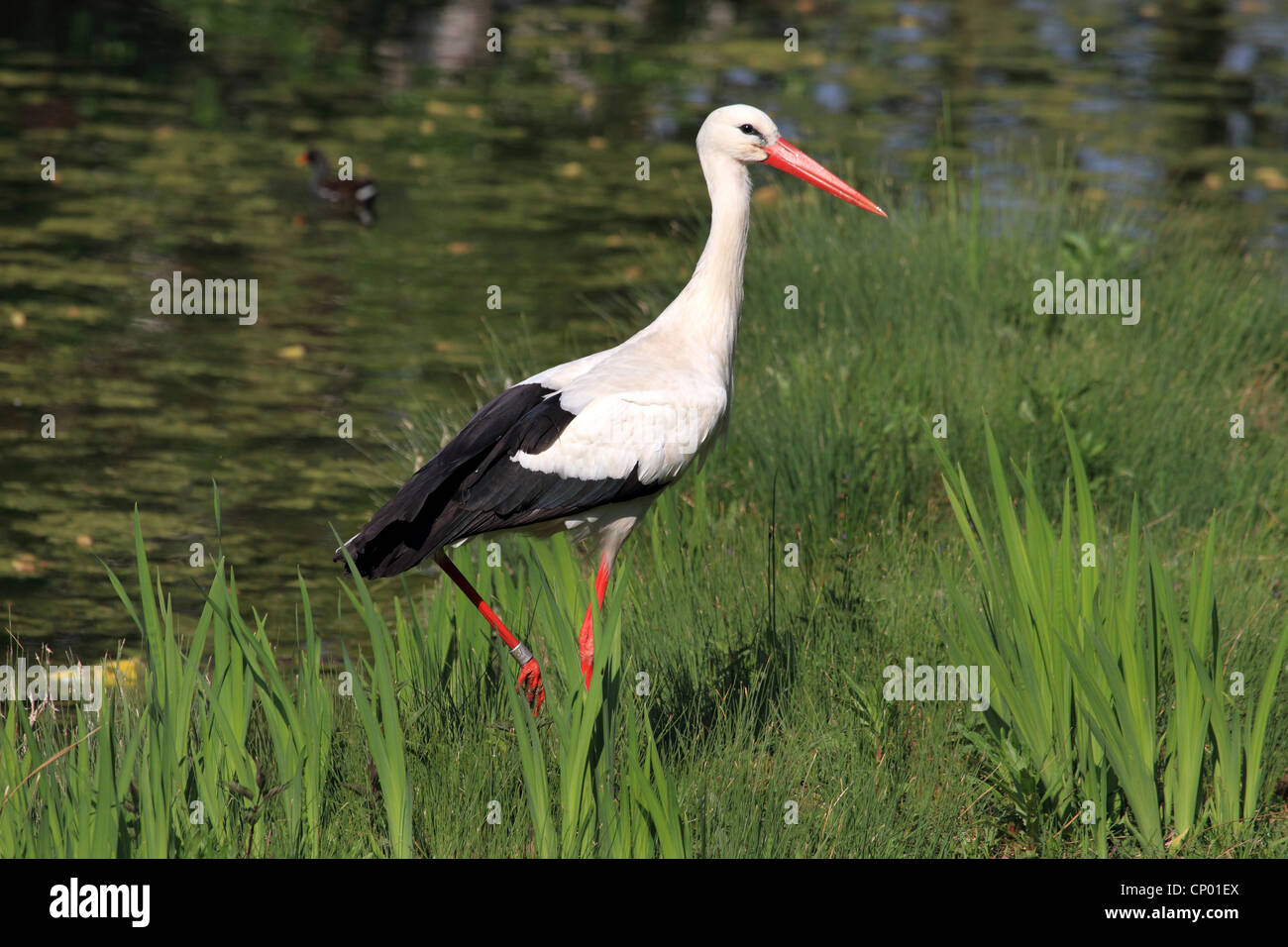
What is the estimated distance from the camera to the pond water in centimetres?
664

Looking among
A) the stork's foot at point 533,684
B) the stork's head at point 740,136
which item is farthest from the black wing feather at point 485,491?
the stork's head at point 740,136

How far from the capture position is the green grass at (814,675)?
3479mm

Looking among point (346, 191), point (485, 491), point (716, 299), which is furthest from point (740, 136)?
point (346, 191)

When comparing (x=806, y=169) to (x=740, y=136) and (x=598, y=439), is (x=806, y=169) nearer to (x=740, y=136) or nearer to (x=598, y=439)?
(x=740, y=136)

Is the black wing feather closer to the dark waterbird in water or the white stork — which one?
the white stork

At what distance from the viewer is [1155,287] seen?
7145 millimetres

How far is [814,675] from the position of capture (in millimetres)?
4398

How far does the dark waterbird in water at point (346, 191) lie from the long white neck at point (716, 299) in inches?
213

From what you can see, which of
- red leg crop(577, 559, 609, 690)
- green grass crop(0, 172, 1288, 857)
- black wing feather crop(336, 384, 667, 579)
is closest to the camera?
green grass crop(0, 172, 1288, 857)

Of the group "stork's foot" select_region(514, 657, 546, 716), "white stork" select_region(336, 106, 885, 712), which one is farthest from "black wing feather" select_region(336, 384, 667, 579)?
"stork's foot" select_region(514, 657, 546, 716)

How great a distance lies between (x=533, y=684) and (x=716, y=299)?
1.19 meters

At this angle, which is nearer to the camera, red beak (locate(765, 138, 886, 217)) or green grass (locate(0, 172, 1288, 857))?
green grass (locate(0, 172, 1288, 857))
